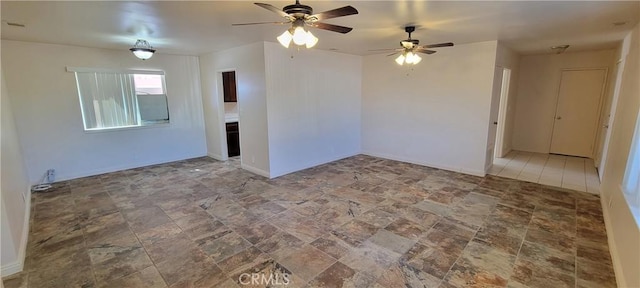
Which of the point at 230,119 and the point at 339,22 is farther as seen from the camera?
→ the point at 230,119

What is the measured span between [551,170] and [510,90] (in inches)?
73.6

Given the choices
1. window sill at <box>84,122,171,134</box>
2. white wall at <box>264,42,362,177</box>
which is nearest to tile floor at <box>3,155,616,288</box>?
white wall at <box>264,42,362,177</box>

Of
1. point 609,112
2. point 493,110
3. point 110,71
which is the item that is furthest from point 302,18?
point 609,112

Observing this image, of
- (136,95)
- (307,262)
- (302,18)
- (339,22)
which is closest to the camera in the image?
(302,18)

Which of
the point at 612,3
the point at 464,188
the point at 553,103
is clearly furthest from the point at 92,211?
the point at 553,103

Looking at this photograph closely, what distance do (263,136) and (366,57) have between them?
10.2 ft

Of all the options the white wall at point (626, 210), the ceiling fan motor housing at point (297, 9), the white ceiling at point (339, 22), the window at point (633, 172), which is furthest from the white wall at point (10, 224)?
the window at point (633, 172)

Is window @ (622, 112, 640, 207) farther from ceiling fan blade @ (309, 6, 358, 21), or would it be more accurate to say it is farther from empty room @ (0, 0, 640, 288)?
ceiling fan blade @ (309, 6, 358, 21)

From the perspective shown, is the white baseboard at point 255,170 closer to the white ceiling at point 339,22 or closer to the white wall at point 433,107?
the white ceiling at point 339,22

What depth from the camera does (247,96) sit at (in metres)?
5.07

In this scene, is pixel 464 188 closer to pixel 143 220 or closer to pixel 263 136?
pixel 263 136

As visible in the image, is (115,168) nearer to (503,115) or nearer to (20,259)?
(20,259)

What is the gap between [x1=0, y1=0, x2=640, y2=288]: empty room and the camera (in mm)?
2492

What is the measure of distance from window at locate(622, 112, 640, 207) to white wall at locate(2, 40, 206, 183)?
6922 millimetres
